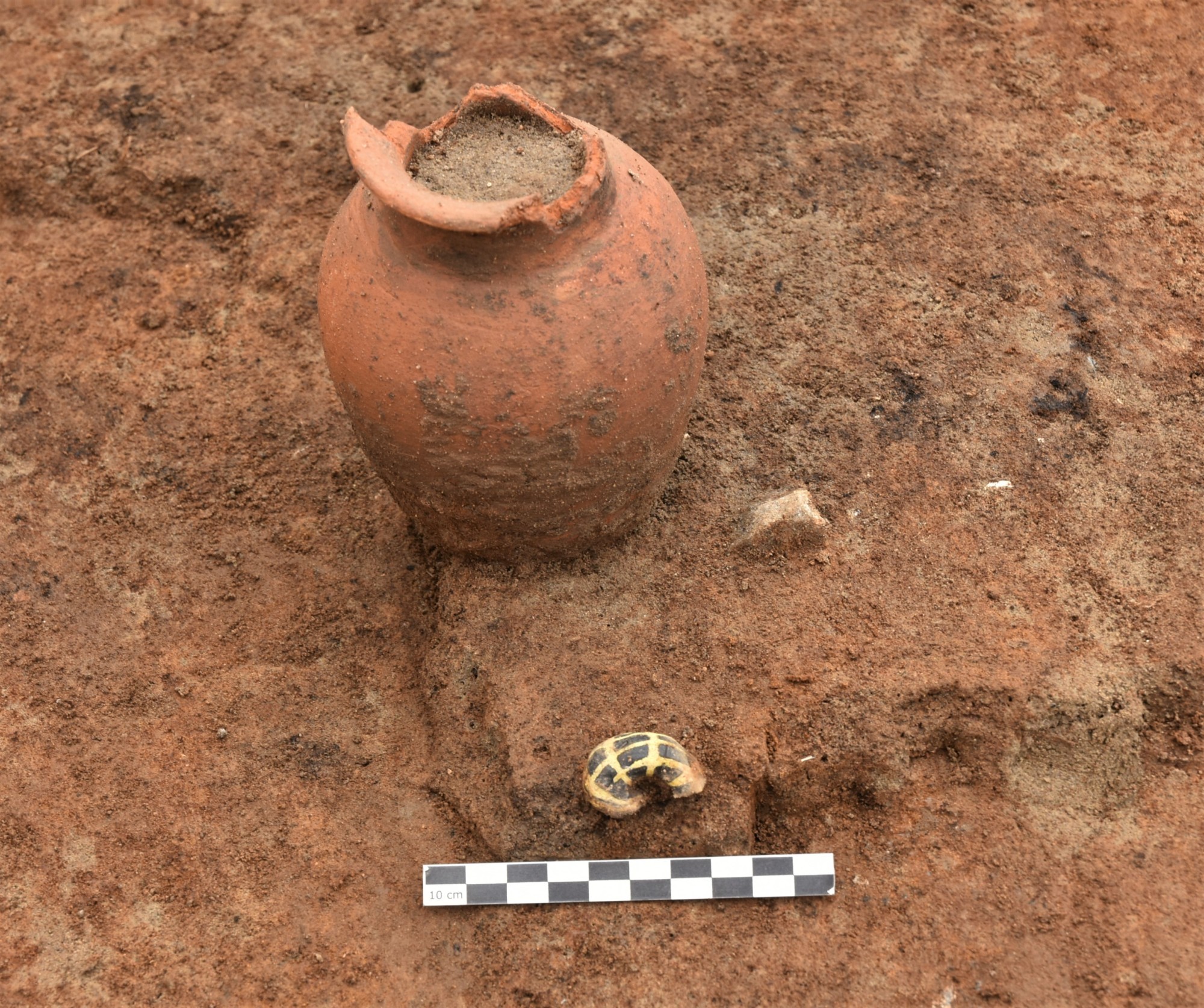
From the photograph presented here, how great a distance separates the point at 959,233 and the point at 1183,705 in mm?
1788

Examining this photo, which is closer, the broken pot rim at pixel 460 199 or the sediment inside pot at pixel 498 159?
the broken pot rim at pixel 460 199

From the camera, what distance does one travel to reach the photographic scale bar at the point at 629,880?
2.92m

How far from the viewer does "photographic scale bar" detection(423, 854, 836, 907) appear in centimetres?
292

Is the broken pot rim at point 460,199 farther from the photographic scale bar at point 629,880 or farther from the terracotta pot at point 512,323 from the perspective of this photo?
the photographic scale bar at point 629,880

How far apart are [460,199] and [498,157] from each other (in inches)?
8.8

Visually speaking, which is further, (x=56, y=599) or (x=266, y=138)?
(x=266, y=138)

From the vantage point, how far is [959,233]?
404cm

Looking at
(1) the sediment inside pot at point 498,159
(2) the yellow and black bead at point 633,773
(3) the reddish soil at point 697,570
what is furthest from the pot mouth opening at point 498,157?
(2) the yellow and black bead at point 633,773

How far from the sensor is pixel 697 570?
10.8 feet

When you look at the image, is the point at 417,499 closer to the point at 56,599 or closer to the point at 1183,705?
the point at 56,599

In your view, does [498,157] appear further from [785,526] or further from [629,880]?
[629,880]

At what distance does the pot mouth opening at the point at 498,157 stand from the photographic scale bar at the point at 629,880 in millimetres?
1653

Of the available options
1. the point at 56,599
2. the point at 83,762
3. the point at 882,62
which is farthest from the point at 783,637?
the point at 882,62

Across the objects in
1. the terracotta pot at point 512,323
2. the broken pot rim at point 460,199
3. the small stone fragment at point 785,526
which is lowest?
the small stone fragment at point 785,526
